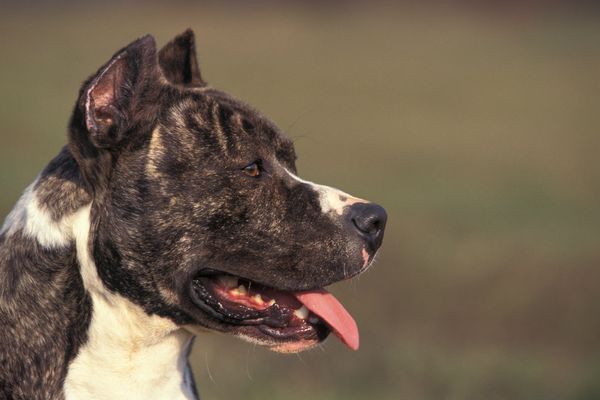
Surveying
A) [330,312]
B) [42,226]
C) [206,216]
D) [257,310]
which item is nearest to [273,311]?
[257,310]

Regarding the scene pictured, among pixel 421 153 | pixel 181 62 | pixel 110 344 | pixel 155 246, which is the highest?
pixel 181 62

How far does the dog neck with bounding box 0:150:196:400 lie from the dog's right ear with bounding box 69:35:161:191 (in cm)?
11

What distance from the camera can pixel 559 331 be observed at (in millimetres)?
10305

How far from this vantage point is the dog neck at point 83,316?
4.54 meters

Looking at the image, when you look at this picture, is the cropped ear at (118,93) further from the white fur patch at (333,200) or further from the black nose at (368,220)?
the black nose at (368,220)

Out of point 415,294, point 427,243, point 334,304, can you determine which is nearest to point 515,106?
point 427,243

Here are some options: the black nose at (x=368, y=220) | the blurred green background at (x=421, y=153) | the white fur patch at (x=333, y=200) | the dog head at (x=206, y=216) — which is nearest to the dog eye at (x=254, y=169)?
the dog head at (x=206, y=216)

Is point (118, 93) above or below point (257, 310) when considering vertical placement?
above

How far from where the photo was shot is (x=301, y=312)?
4871 millimetres

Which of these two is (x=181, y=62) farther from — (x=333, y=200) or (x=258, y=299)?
(x=258, y=299)

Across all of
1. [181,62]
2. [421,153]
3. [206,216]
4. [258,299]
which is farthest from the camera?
[421,153]

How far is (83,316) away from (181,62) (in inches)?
53.6

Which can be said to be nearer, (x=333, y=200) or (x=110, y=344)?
(x=110, y=344)

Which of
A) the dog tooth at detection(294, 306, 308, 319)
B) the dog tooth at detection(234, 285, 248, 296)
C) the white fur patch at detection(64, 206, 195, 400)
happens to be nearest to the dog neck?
the white fur patch at detection(64, 206, 195, 400)
